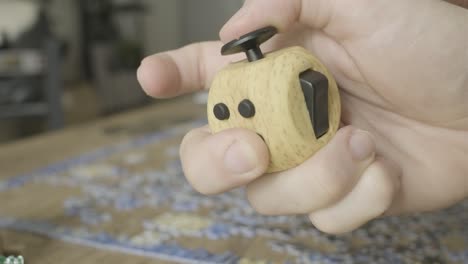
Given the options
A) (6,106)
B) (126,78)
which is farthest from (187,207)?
(126,78)

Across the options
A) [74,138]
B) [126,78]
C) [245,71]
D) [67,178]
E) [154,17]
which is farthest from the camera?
[154,17]

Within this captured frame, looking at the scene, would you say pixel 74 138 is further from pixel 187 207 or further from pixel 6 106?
A: pixel 6 106

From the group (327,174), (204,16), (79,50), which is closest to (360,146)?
(327,174)

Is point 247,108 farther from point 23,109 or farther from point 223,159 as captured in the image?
point 23,109

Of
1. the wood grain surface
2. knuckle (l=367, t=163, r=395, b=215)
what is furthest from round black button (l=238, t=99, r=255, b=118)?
knuckle (l=367, t=163, r=395, b=215)

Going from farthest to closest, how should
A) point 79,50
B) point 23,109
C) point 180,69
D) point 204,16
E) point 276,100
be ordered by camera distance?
1. point 204,16
2. point 79,50
3. point 23,109
4. point 180,69
5. point 276,100
